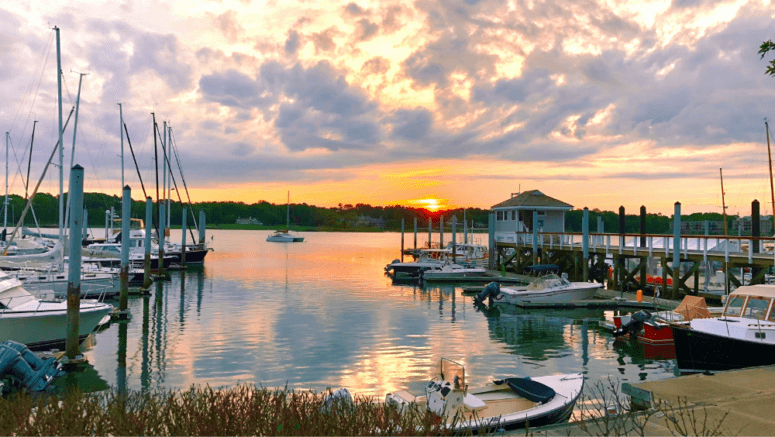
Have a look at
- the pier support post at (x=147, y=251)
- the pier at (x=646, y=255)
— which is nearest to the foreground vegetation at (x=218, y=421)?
the pier at (x=646, y=255)

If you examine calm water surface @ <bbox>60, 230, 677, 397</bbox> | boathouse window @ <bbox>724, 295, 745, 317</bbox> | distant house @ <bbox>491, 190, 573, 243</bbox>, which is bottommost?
calm water surface @ <bbox>60, 230, 677, 397</bbox>

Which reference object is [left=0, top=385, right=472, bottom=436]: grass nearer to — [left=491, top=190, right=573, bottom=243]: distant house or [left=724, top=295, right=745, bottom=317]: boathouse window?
[left=724, top=295, right=745, bottom=317]: boathouse window

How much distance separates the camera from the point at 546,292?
34688 millimetres

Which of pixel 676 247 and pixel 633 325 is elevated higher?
pixel 676 247

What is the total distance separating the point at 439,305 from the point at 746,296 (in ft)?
67.8

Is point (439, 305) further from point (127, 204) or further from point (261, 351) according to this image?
point (127, 204)

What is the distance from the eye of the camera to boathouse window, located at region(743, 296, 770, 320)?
17.3m

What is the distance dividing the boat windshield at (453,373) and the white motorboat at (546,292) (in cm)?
2392

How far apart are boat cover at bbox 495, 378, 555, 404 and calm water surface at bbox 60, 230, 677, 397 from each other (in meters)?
4.92

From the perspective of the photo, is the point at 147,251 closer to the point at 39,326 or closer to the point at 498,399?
the point at 39,326

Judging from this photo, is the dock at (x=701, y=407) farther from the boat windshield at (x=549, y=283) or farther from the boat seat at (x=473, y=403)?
the boat windshield at (x=549, y=283)

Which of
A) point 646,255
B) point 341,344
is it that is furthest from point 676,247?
point 341,344

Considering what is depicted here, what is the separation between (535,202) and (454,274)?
10.3 m

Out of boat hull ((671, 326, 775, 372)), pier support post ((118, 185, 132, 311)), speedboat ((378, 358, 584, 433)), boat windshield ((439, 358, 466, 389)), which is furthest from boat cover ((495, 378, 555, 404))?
pier support post ((118, 185, 132, 311))
